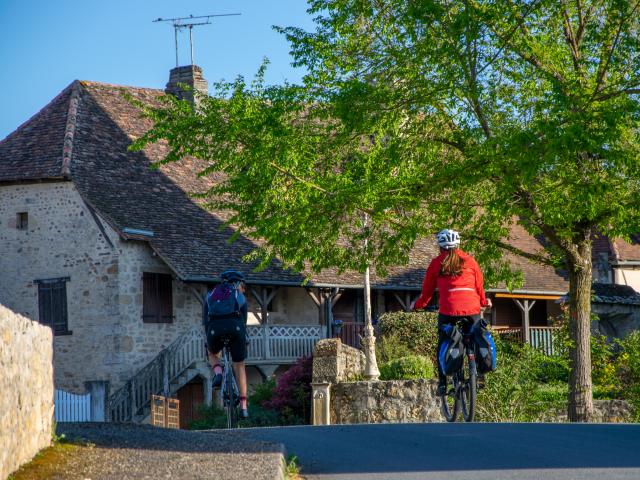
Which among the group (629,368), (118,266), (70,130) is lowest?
(629,368)

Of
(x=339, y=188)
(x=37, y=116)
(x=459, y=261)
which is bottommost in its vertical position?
(x=459, y=261)

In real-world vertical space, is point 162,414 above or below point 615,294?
below

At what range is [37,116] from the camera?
117 feet

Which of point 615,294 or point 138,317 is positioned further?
point 615,294

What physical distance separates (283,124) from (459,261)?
699 centimetres

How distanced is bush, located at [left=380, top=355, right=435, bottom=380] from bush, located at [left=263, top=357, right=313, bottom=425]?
164 cm

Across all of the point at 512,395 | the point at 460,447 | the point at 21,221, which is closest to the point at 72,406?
the point at 21,221

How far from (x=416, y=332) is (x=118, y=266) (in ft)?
27.7

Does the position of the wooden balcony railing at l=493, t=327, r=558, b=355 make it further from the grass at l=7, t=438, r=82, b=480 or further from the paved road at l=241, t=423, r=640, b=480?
the grass at l=7, t=438, r=82, b=480

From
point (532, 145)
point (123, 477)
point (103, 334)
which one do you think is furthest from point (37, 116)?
point (123, 477)

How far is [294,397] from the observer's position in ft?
82.5

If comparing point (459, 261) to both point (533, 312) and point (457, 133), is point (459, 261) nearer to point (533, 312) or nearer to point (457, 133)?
point (457, 133)

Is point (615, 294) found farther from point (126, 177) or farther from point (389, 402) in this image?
point (389, 402)

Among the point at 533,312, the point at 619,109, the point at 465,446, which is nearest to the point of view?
the point at 465,446
